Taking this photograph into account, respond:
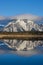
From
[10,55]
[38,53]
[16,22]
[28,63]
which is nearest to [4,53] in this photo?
[10,55]

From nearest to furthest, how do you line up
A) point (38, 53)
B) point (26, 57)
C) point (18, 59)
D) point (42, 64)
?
point (42, 64)
point (18, 59)
point (26, 57)
point (38, 53)

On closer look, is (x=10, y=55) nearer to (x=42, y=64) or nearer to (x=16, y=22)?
(x=42, y=64)

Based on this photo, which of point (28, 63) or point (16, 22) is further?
point (16, 22)

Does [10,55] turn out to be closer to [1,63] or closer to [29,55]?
[29,55]

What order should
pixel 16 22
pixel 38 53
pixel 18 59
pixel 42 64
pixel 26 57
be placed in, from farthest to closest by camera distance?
pixel 16 22
pixel 38 53
pixel 26 57
pixel 18 59
pixel 42 64

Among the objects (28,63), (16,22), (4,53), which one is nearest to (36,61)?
(28,63)

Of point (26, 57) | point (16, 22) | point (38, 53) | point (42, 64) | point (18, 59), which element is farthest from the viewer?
point (16, 22)

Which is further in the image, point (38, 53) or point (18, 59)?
point (38, 53)

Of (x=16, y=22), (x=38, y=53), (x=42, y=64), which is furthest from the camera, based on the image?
(x=16, y=22)

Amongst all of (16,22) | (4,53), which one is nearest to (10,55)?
(4,53)
